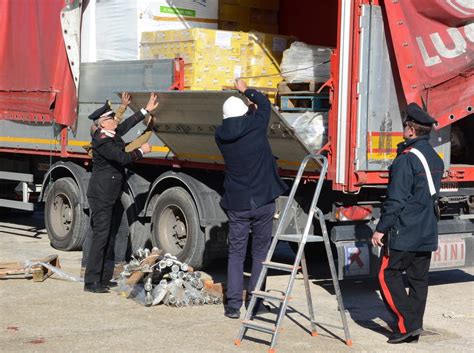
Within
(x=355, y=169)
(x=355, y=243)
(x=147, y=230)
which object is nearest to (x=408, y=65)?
(x=355, y=169)

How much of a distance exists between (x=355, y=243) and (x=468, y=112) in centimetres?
162

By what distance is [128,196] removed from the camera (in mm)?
11312

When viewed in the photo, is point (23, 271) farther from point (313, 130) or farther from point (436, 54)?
point (436, 54)

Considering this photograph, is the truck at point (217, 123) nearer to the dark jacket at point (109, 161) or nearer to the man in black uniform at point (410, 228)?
the dark jacket at point (109, 161)

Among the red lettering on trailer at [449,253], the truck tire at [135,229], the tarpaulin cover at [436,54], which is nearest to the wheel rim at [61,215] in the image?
the truck tire at [135,229]

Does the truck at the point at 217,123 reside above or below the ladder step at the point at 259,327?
above

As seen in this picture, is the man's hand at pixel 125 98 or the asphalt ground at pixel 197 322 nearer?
the asphalt ground at pixel 197 322

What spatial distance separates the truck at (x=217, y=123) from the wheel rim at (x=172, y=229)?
0.02 metres

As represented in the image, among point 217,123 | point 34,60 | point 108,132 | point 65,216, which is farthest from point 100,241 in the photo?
point 34,60

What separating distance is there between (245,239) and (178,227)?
240 centimetres

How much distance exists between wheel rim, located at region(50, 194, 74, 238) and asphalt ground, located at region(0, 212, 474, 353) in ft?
6.05

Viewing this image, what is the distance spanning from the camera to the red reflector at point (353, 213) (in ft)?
30.0

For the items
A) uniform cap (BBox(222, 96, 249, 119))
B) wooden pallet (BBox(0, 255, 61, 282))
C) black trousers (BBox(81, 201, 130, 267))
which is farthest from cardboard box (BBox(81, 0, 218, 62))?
wooden pallet (BBox(0, 255, 61, 282))

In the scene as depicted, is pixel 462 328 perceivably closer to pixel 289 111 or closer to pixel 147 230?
pixel 289 111
